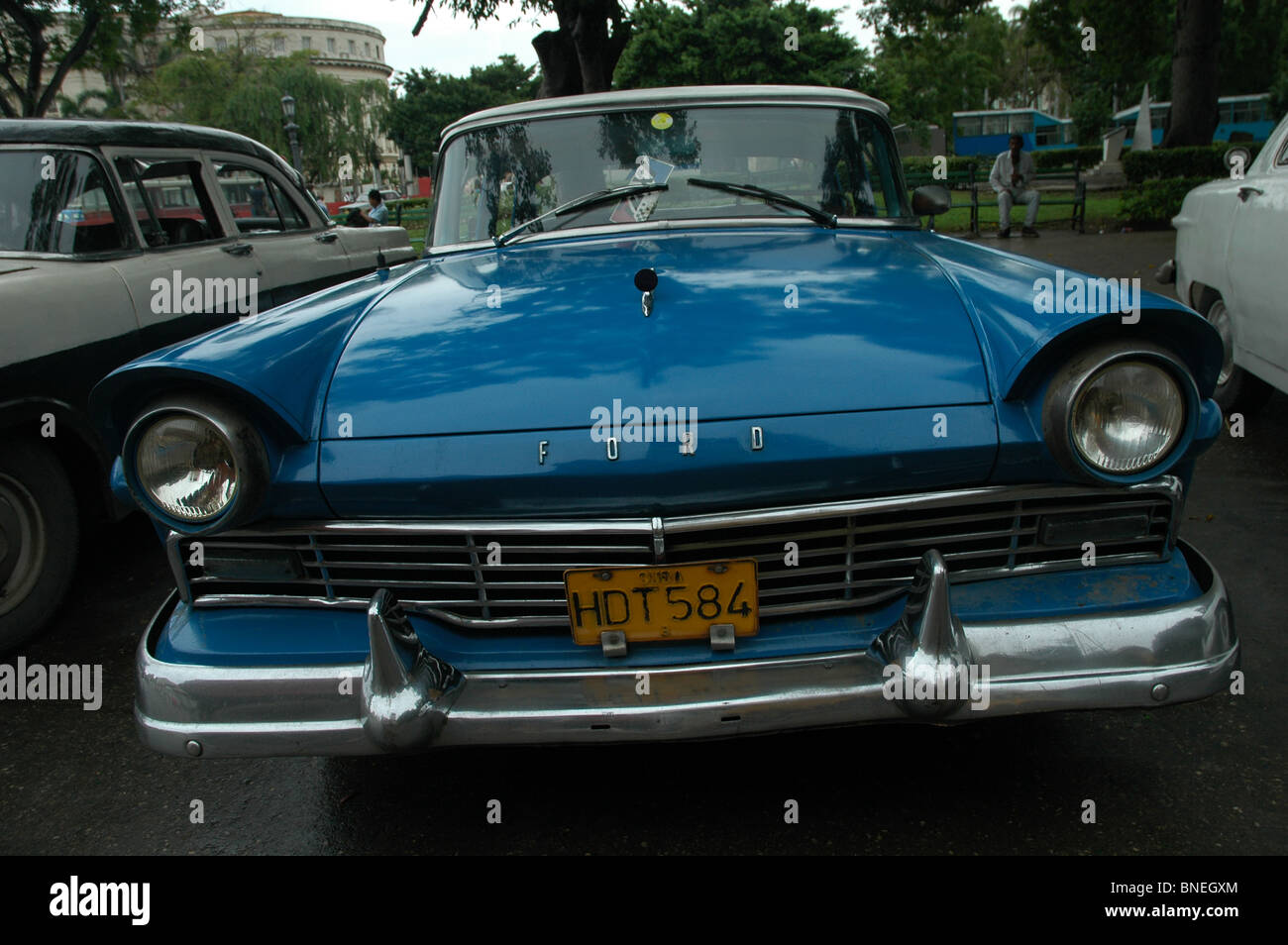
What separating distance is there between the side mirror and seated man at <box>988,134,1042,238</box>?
Answer: 11025 mm

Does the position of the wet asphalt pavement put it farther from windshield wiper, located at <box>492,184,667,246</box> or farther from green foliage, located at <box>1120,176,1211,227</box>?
green foliage, located at <box>1120,176,1211,227</box>

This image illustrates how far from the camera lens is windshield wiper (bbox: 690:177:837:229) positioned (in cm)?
289

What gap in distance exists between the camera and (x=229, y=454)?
181cm

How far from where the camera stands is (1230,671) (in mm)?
1841

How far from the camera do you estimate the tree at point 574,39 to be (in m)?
12.6

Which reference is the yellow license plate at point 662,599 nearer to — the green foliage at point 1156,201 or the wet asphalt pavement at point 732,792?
the wet asphalt pavement at point 732,792

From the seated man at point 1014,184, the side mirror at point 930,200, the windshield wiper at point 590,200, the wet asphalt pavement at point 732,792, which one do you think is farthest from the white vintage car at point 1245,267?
the seated man at point 1014,184

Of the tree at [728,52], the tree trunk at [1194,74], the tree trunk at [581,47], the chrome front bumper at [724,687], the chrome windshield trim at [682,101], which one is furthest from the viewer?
the tree at [728,52]

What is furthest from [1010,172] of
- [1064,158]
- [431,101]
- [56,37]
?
[431,101]

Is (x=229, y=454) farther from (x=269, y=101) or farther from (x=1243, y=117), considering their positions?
(x=1243, y=117)

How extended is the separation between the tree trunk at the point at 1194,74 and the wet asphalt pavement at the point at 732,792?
1425 cm
